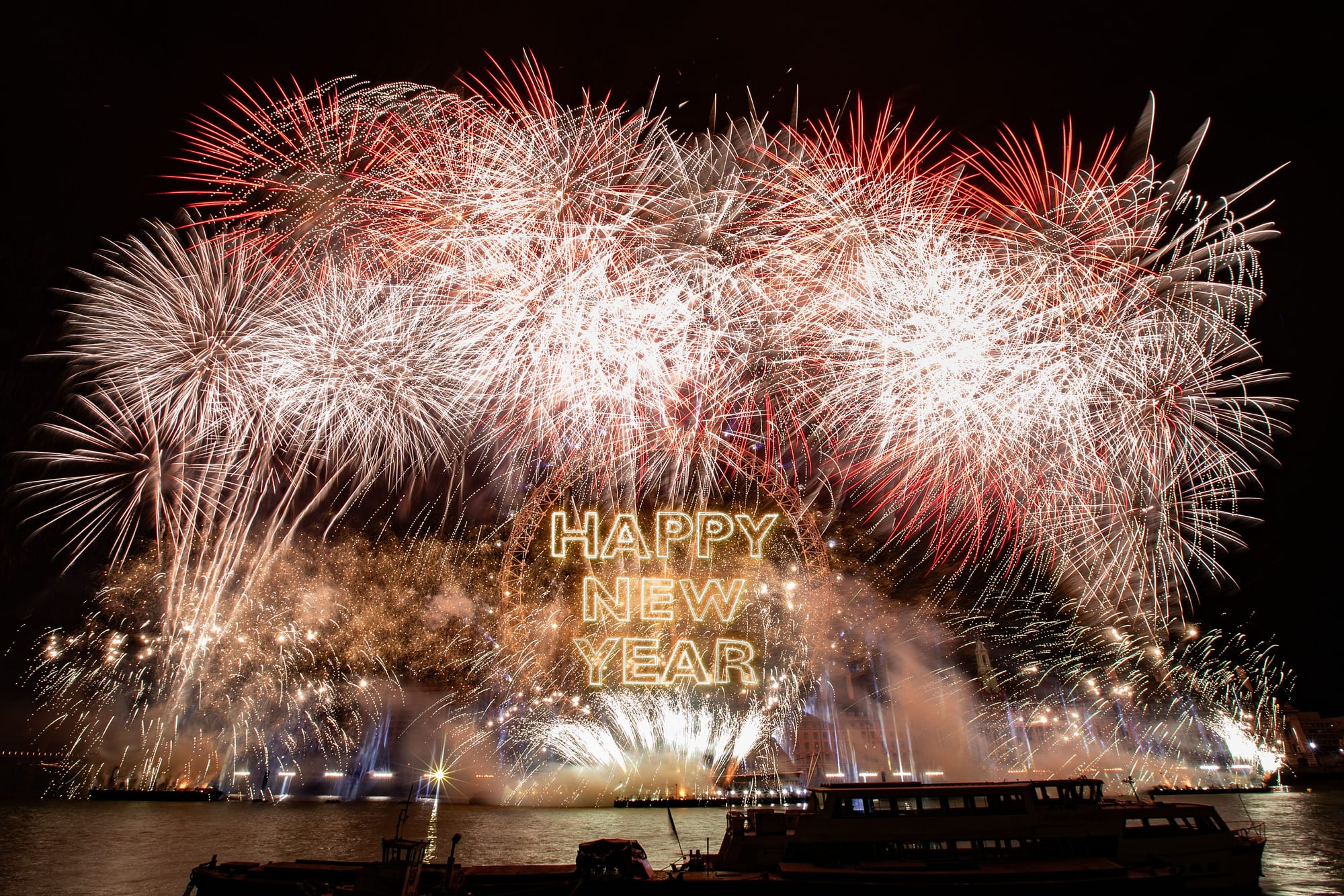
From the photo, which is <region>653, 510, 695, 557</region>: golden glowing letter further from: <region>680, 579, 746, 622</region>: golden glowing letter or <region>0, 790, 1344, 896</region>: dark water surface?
<region>0, 790, 1344, 896</region>: dark water surface

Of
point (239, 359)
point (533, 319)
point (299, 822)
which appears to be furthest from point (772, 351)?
point (299, 822)

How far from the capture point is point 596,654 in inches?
1601

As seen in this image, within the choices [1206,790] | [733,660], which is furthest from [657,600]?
[1206,790]

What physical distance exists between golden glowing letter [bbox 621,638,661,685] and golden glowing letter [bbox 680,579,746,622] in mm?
2676

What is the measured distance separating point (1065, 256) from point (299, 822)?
255 feet

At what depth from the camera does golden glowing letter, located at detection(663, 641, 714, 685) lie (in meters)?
36.2

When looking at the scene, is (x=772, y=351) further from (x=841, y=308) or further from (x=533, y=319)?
(x=533, y=319)

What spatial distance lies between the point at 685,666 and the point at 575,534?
8884 mm

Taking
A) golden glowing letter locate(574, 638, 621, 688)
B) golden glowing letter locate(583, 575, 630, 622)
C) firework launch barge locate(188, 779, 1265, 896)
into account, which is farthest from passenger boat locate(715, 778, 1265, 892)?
golden glowing letter locate(583, 575, 630, 622)

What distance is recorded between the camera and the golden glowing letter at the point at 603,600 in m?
37.3

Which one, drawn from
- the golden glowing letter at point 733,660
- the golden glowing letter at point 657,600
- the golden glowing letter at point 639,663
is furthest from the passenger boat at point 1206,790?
the golden glowing letter at point 657,600

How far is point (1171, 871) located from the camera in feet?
70.1

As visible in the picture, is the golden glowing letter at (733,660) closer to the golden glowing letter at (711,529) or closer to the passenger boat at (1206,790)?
the golden glowing letter at (711,529)

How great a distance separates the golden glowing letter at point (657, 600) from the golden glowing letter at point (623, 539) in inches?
72.4
